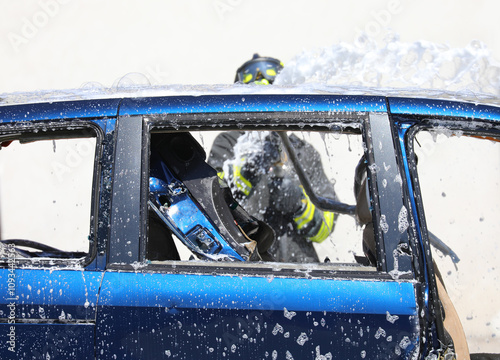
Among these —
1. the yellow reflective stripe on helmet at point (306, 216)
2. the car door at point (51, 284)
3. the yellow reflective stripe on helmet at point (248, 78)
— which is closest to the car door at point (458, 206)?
the yellow reflective stripe on helmet at point (306, 216)

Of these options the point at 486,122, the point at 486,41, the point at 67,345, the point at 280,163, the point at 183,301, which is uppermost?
the point at 486,41

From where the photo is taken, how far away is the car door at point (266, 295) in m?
1.52

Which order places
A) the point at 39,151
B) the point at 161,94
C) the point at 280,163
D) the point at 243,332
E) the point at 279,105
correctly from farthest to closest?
the point at 39,151 → the point at 280,163 → the point at 161,94 → the point at 279,105 → the point at 243,332

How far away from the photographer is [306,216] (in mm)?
3980

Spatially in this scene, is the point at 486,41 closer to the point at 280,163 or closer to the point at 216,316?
the point at 280,163

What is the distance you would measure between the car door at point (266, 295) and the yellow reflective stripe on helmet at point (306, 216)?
231cm

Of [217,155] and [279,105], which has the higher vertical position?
[217,155]

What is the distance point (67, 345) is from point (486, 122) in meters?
1.43

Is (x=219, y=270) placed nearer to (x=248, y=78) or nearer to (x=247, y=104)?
(x=247, y=104)

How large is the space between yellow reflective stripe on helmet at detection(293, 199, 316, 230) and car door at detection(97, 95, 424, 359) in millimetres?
2307

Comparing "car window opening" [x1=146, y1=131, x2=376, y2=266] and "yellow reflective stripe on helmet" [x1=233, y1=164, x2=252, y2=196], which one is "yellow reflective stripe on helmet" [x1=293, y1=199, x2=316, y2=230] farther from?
"yellow reflective stripe on helmet" [x1=233, y1=164, x2=252, y2=196]

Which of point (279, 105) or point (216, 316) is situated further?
point (279, 105)

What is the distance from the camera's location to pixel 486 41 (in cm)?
603

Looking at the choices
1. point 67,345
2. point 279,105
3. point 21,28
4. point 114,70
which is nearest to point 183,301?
point 67,345
